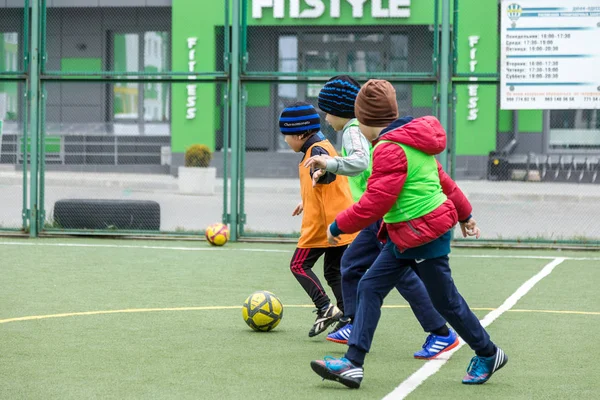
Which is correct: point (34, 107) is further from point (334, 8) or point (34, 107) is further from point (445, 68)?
point (334, 8)

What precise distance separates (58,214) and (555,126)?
718cm

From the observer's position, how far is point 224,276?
10.7m

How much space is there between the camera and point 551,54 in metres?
13.1

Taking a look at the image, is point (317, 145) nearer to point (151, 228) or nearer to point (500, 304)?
point (500, 304)

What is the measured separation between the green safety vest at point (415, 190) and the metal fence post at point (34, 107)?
921 centimetres

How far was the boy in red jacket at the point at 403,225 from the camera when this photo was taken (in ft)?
18.5

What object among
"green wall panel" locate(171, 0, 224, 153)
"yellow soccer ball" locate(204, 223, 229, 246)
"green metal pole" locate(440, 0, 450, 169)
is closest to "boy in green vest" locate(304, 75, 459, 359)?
"yellow soccer ball" locate(204, 223, 229, 246)

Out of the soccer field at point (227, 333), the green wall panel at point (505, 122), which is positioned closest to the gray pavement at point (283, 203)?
the green wall panel at point (505, 122)

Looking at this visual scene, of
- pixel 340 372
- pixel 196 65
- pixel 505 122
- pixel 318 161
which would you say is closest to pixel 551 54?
pixel 505 122

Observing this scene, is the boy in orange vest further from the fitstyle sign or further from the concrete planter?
the fitstyle sign

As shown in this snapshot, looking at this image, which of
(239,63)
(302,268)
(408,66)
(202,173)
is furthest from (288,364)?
(408,66)

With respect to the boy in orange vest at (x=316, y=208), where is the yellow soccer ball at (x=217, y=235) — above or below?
below

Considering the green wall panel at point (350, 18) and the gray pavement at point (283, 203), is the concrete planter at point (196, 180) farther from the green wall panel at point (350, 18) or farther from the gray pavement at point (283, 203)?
the green wall panel at point (350, 18)

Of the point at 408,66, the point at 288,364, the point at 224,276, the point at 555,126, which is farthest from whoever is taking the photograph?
the point at 408,66
